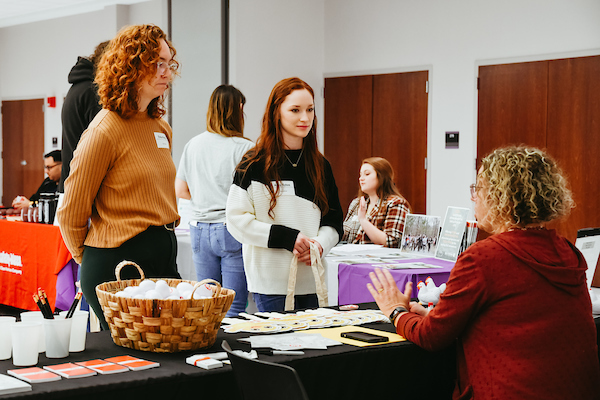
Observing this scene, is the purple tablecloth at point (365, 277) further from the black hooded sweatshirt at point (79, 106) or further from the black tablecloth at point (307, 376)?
the black hooded sweatshirt at point (79, 106)

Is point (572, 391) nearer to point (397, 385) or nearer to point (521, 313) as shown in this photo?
point (521, 313)

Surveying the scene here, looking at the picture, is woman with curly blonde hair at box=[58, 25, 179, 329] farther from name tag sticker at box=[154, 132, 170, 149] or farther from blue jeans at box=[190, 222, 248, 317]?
blue jeans at box=[190, 222, 248, 317]

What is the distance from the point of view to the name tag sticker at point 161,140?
2092 millimetres

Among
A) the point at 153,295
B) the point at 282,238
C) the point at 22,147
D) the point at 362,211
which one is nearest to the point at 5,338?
the point at 153,295

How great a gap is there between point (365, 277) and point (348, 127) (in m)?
3.88

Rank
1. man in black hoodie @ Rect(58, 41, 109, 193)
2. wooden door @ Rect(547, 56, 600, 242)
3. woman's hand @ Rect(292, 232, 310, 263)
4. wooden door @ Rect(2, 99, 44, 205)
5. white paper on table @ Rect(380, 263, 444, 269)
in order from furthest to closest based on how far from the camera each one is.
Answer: wooden door @ Rect(2, 99, 44, 205) → wooden door @ Rect(547, 56, 600, 242) → white paper on table @ Rect(380, 263, 444, 269) → man in black hoodie @ Rect(58, 41, 109, 193) → woman's hand @ Rect(292, 232, 310, 263)

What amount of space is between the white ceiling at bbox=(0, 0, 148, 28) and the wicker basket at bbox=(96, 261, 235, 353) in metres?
7.03

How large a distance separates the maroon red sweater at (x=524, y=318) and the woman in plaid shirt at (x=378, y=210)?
2315 millimetres

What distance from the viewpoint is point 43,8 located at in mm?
8695

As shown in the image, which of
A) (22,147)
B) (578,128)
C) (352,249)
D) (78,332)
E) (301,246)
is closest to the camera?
(78,332)

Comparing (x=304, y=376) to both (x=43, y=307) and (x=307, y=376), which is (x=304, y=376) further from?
(x=43, y=307)

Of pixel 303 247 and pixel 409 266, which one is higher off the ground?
pixel 303 247

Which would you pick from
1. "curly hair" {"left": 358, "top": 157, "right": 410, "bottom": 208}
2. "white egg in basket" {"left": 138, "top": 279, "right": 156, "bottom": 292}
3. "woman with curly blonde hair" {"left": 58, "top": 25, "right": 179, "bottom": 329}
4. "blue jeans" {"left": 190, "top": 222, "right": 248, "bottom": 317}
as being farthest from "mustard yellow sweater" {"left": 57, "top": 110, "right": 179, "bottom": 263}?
"curly hair" {"left": 358, "top": 157, "right": 410, "bottom": 208}

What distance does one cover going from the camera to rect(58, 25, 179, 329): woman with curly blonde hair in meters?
1.94
